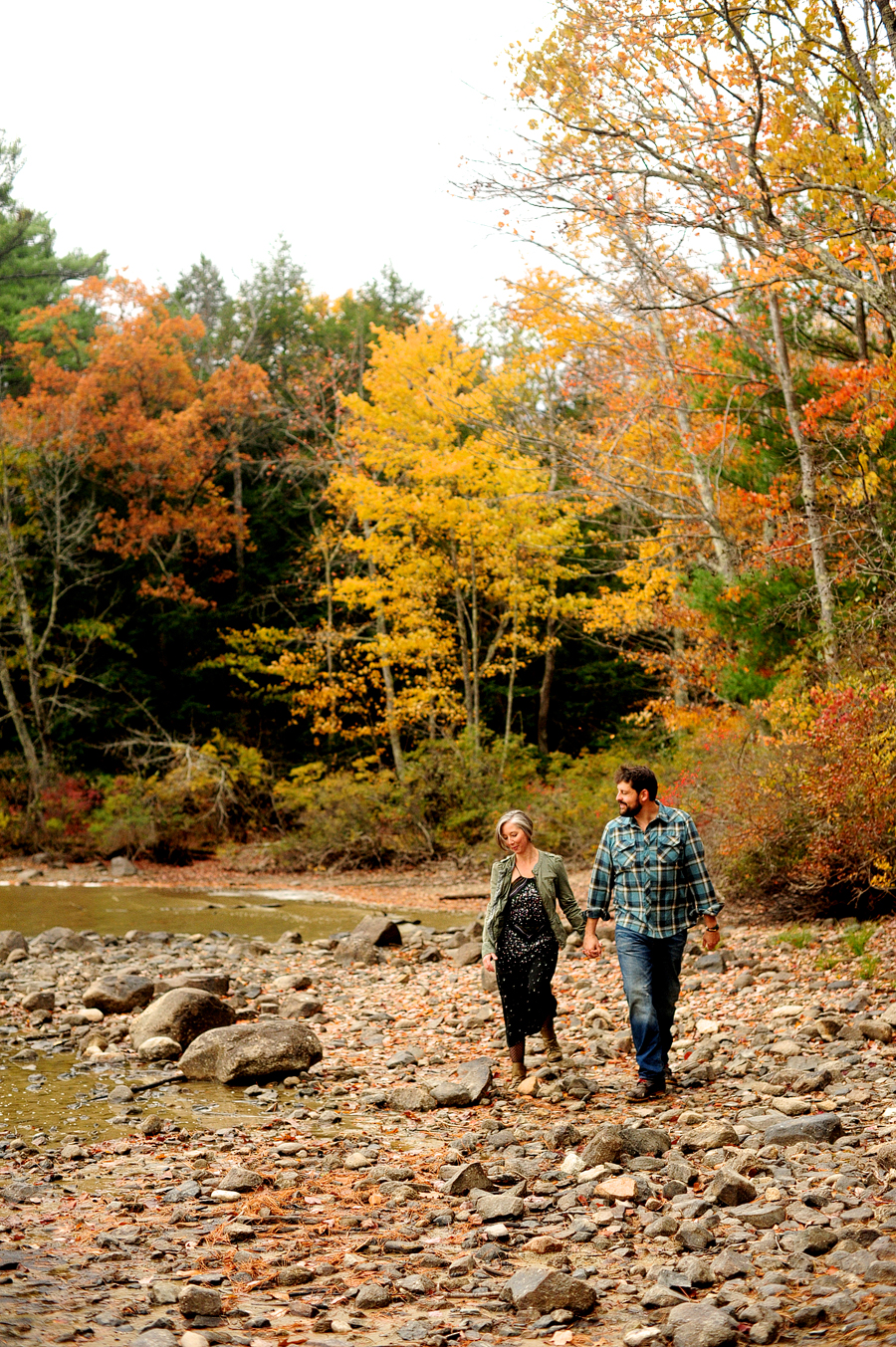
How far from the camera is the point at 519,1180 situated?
198 inches

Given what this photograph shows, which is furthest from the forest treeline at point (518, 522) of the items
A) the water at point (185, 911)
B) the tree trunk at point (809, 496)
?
the water at point (185, 911)

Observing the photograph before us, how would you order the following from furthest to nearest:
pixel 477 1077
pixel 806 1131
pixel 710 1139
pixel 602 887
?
pixel 477 1077 < pixel 602 887 < pixel 710 1139 < pixel 806 1131

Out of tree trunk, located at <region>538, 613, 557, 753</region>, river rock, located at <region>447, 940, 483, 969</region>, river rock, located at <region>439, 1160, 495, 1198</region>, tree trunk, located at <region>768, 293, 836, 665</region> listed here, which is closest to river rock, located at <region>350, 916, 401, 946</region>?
river rock, located at <region>447, 940, 483, 969</region>

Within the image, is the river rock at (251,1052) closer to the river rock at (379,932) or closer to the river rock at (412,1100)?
the river rock at (412,1100)

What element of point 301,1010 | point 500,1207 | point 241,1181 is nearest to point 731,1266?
point 500,1207

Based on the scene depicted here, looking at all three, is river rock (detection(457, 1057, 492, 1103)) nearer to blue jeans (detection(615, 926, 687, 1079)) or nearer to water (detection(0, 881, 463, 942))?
blue jeans (detection(615, 926, 687, 1079))

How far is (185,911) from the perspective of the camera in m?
17.1

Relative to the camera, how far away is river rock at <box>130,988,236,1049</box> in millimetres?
8023

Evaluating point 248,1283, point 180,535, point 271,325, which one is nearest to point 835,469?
point 248,1283

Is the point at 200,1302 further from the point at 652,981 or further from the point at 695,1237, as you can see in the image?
the point at 652,981

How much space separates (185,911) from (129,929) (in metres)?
2.12

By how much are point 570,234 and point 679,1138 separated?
11.3m

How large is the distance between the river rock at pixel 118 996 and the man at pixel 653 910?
478 centimetres

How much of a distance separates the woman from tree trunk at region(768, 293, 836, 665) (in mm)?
6035
